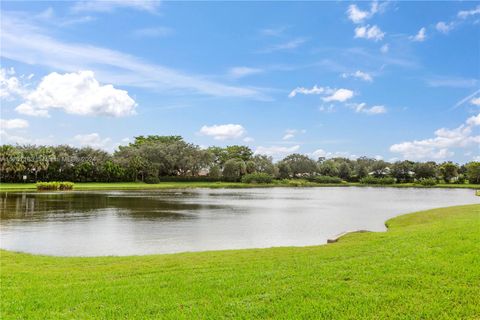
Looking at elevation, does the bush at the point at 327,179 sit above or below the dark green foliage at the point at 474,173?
below

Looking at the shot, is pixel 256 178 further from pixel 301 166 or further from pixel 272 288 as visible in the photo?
pixel 272 288

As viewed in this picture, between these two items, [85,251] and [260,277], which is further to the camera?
[85,251]

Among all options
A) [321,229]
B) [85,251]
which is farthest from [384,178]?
[85,251]

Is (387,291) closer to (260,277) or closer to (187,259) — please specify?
(260,277)

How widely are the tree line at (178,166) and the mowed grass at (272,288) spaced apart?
259 ft

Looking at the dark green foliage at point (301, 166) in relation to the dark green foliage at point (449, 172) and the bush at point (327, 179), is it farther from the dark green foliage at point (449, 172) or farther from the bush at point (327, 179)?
the dark green foliage at point (449, 172)

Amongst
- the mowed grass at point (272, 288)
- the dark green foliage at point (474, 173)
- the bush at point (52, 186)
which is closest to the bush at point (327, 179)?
the dark green foliage at point (474, 173)

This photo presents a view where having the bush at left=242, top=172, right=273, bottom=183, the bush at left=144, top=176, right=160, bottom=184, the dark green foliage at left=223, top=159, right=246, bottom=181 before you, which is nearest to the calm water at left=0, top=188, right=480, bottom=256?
the bush at left=144, top=176, right=160, bottom=184

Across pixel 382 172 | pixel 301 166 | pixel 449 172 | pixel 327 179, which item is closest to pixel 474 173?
pixel 449 172

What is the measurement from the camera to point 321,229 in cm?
2502

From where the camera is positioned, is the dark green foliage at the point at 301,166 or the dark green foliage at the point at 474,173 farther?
the dark green foliage at the point at 301,166

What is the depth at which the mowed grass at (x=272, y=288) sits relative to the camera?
22.5ft

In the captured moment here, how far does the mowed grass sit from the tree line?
7898 centimetres

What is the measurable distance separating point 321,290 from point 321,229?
17.8 m
